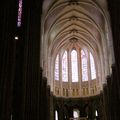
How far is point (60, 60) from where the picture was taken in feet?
147

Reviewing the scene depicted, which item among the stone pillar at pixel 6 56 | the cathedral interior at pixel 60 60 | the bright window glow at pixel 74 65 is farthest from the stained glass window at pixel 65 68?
the stone pillar at pixel 6 56

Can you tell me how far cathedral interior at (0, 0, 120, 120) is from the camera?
1460 centimetres

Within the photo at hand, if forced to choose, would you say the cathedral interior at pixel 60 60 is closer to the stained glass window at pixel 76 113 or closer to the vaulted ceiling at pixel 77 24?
the vaulted ceiling at pixel 77 24

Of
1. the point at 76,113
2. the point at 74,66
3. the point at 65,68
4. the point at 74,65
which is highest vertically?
the point at 74,65

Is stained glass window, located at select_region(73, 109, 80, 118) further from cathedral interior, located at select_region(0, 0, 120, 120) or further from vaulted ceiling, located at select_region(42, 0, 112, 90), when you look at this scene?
vaulted ceiling, located at select_region(42, 0, 112, 90)

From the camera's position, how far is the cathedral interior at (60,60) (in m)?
14.6

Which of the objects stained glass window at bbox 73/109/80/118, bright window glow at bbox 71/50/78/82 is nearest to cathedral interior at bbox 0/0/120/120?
bright window glow at bbox 71/50/78/82

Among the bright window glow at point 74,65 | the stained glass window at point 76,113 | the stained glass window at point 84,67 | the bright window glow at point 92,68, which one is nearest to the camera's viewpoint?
the stained glass window at point 76,113

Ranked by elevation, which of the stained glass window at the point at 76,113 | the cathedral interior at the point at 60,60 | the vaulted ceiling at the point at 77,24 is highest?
the vaulted ceiling at the point at 77,24

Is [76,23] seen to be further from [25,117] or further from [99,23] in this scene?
[25,117]

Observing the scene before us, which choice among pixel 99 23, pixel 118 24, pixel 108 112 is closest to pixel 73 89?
pixel 108 112

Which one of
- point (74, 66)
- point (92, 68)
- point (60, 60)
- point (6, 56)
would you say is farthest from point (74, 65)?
point (6, 56)

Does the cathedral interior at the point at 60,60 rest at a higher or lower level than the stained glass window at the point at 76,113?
higher

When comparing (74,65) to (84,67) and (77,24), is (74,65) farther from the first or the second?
(77,24)
